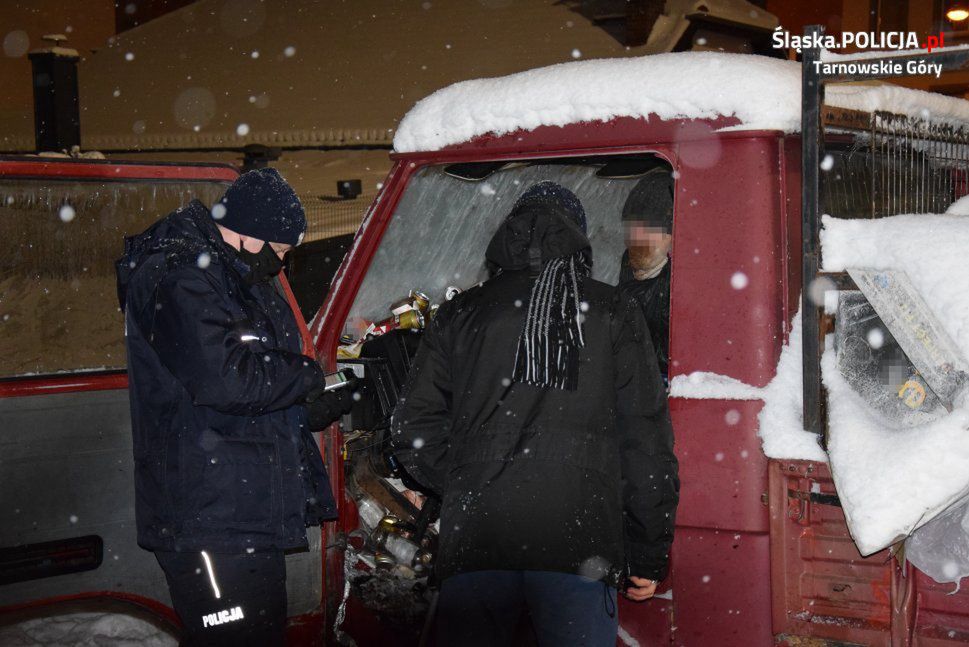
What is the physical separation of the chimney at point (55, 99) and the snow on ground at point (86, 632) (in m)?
6.83

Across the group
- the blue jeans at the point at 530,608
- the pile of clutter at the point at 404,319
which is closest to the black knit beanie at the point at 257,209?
the blue jeans at the point at 530,608

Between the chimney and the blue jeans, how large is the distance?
7.64m

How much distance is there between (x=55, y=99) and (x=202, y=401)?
24.3 feet

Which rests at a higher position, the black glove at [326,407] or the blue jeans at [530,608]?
the black glove at [326,407]

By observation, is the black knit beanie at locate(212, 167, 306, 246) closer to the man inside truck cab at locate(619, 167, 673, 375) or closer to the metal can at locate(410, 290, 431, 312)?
the man inside truck cab at locate(619, 167, 673, 375)

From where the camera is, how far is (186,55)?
10.4m

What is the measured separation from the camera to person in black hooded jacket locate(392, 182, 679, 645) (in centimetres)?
215

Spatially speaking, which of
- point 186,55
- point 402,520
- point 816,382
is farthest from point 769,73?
point 186,55

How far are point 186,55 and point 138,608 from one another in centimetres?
905

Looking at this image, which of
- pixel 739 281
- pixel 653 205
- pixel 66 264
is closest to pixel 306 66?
pixel 653 205

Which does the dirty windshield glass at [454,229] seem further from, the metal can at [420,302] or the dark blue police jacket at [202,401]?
the dark blue police jacket at [202,401]

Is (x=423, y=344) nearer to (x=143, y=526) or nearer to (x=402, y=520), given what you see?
(x=143, y=526)

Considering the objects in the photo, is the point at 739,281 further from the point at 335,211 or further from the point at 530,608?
the point at 335,211

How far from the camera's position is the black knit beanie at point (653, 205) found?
3.72m
